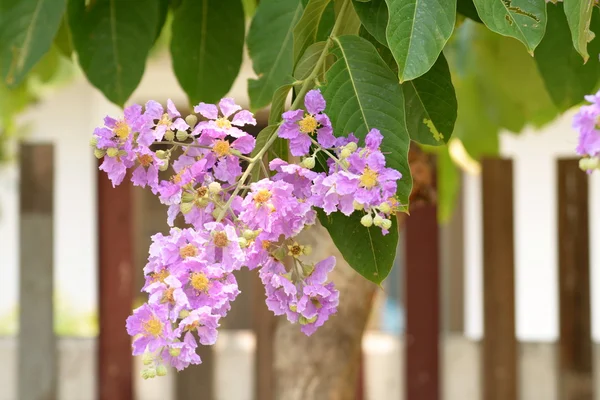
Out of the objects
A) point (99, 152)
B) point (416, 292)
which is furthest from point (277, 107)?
point (416, 292)

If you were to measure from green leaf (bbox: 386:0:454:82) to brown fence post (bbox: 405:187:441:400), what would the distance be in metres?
1.58

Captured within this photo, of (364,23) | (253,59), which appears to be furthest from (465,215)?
(364,23)

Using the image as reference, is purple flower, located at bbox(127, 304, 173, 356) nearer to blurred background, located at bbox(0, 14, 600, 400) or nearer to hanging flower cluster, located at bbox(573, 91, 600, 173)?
hanging flower cluster, located at bbox(573, 91, 600, 173)

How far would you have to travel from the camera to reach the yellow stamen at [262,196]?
735 millimetres

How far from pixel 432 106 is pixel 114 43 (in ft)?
1.86

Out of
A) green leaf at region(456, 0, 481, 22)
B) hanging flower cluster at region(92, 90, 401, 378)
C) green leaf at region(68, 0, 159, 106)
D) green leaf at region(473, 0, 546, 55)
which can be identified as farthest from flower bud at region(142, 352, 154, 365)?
green leaf at region(68, 0, 159, 106)

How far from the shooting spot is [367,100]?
82 cm

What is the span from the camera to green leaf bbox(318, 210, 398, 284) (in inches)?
32.2

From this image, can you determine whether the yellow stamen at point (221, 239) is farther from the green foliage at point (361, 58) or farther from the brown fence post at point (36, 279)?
the brown fence post at point (36, 279)

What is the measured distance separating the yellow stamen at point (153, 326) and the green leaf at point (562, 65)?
2.44ft

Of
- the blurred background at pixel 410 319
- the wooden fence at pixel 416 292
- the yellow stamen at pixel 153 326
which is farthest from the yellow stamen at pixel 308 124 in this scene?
the wooden fence at pixel 416 292

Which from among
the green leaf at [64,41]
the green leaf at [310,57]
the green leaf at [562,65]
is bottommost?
the green leaf at [310,57]

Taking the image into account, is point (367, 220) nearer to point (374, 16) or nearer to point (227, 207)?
point (227, 207)

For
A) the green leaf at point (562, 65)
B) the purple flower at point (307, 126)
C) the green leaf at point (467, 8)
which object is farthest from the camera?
the green leaf at point (562, 65)
